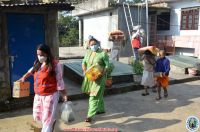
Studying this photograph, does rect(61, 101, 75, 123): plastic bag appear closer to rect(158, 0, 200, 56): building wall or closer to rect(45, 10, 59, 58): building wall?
rect(45, 10, 59, 58): building wall

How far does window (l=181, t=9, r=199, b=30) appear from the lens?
1728 cm

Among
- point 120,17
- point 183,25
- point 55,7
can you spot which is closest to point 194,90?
point 55,7

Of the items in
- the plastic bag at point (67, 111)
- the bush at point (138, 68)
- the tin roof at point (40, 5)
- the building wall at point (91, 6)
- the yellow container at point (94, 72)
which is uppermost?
the building wall at point (91, 6)

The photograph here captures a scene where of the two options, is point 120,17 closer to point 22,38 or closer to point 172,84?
point 172,84

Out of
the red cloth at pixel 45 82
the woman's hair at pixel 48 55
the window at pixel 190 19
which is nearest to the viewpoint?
the woman's hair at pixel 48 55

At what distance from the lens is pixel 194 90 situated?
31.9 ft

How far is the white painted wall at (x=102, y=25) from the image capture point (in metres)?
17.3

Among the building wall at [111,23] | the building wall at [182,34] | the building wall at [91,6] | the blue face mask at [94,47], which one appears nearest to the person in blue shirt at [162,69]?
the blue face mask at [94,47]

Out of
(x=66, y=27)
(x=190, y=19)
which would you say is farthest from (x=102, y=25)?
(x=66, y=27)

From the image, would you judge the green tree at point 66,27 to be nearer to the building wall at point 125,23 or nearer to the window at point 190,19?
the building wall at point 125,23

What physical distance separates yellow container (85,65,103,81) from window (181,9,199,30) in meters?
12.7

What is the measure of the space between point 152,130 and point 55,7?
351 centimetres

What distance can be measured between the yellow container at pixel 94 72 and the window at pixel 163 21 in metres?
14.0

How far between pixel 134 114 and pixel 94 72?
5.20 feet
